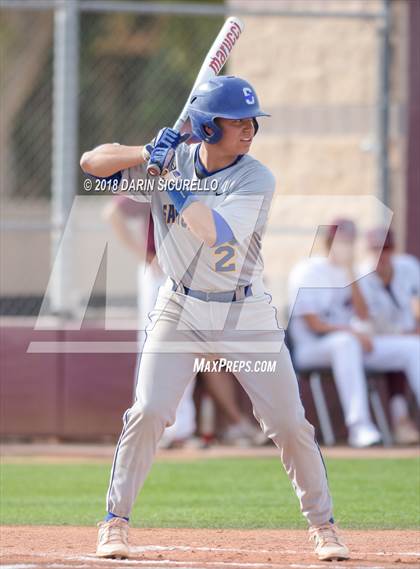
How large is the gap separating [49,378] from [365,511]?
13.3 ft

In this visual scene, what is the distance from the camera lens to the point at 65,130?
32.8 feet

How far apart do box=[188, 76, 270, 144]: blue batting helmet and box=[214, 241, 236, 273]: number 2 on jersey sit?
0.43 metres

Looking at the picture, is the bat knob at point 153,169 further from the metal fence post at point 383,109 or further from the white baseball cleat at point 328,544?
the metal fence post at point 383,109

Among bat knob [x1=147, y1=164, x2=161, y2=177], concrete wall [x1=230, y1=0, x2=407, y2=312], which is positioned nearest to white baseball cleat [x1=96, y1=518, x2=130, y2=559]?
bat knob [x1=147, y1=164, x2=161, y2=177]

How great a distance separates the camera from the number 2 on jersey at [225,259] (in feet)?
16.5

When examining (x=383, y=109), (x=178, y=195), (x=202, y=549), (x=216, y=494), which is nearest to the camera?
(x=178, y=195)

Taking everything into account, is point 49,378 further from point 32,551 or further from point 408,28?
point 32,551

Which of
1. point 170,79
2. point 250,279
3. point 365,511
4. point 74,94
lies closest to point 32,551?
point 250,279

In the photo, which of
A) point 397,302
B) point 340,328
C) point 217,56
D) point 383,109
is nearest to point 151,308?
point 340,328

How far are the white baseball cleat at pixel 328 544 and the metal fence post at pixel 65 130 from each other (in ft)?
17.0

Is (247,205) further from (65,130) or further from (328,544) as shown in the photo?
(65,130)

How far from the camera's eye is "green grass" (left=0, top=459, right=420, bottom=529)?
6410 mm

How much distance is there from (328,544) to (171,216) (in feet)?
4.80

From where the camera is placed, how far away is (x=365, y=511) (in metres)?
6.70
